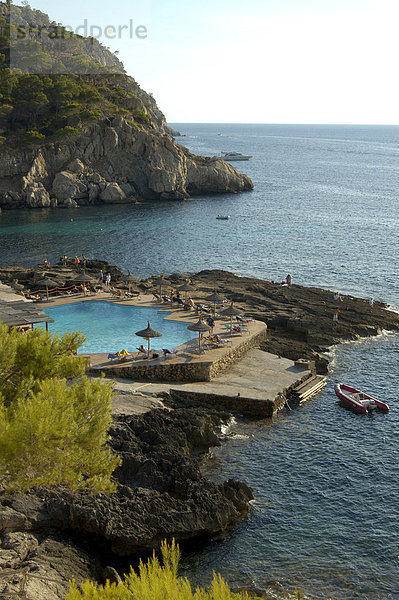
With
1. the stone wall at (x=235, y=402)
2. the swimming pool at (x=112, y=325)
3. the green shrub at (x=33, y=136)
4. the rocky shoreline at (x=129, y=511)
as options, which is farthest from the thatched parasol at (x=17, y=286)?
the green shrub at (x=33, y=136)

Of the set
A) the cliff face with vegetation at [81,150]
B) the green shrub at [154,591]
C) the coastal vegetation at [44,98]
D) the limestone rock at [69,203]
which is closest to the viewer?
the green shrub at [154,591]

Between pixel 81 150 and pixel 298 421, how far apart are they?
279 feet

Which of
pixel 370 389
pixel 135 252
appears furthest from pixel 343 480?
pixel 135 252

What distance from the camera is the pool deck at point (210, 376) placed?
111 feet

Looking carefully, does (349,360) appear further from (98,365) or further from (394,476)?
(98,365)

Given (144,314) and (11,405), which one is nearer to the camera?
(11,405)

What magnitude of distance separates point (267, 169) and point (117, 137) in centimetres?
8075

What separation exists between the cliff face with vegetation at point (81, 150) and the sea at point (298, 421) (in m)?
6.93

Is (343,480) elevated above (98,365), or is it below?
below

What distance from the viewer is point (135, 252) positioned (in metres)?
74.4

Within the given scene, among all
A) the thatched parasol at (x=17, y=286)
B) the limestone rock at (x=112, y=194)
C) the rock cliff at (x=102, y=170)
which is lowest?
the thatched parasol at (x=17, y=286)

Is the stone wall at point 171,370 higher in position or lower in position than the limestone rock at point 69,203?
lower

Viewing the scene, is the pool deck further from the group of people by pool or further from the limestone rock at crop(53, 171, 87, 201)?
the limestone rock at crop(53, 171, 87, 201)

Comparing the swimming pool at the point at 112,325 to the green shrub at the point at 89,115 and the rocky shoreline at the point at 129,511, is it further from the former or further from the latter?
the green shrub at the point at 89,115
